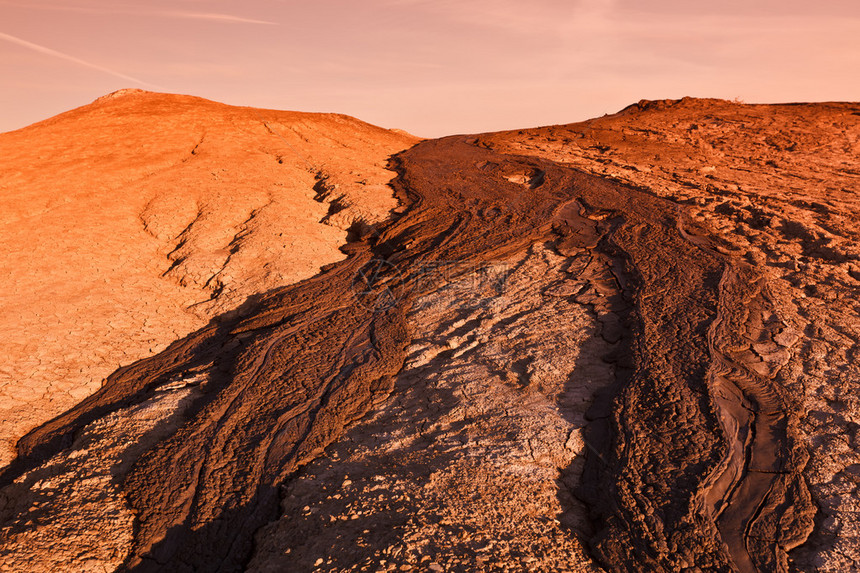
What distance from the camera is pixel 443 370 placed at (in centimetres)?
460

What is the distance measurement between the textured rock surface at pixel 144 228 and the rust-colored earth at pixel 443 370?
6cm

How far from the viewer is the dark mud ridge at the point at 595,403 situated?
300 cm

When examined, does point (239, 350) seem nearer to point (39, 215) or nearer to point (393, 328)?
point (393, 328)

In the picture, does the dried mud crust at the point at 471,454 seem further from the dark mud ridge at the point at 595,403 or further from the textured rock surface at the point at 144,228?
the textured rock surface at the point at 144,228

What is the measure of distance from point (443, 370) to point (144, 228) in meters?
6.33


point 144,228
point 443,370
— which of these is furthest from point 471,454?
point 144,228

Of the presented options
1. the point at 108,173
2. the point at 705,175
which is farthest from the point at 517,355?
the point at 108,173

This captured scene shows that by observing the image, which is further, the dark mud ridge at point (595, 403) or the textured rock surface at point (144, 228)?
the textured rock surface at point (144, 228)

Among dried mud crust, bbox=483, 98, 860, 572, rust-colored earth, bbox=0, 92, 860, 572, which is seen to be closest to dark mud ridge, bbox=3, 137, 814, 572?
rust-colored earth, bbox=0, 92, 860, 572

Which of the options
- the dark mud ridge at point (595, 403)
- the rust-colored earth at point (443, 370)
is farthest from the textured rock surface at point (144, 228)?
the dark mud ridge at point (595, 403)

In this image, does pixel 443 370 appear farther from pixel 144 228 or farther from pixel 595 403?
pixel 144 228

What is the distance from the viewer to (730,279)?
204 inches

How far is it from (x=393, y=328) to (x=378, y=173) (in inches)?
234

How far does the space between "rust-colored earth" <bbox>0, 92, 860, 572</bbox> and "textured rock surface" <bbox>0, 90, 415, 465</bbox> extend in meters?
0.06
